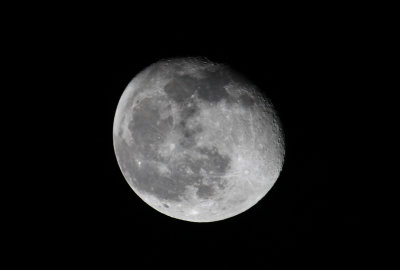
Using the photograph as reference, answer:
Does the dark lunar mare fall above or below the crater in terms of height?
above

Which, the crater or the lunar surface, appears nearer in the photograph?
the lunar surface

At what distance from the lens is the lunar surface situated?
2.95 metres

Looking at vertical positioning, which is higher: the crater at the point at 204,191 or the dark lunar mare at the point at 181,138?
the dark lunar mare at the point at 181,138

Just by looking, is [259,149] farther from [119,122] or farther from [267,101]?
[119,122]

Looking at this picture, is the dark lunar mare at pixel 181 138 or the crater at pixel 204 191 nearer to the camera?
the dark lunar mare at pixel 181 138

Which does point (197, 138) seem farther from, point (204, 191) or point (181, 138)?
point (204, 191)

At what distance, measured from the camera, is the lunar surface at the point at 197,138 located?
2951mm

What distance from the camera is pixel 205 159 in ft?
9.72

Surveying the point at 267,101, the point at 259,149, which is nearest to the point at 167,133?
the point at 259,149

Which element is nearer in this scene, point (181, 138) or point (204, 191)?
point (181, 138)

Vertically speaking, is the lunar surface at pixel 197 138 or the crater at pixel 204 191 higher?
the lunar surface at pixel 197 138

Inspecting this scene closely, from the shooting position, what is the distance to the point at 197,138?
2.93m

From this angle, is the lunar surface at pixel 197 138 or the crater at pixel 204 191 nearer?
the lunar surface at pixel 197 138

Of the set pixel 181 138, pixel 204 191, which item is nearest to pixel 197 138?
pixel 181 138
